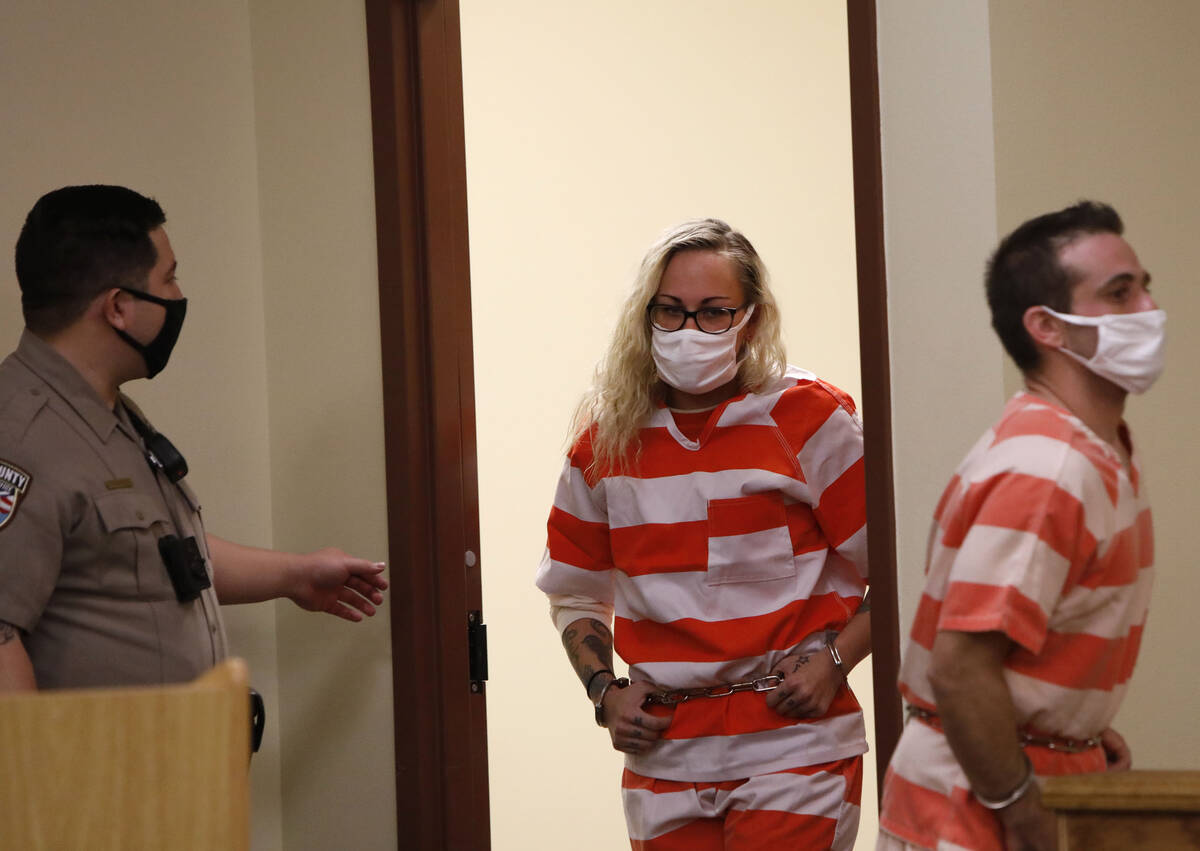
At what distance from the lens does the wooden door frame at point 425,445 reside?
9.41ft

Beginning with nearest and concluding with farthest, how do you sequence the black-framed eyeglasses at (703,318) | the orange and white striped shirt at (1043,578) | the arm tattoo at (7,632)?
1. the orange and white striped shirt at (1043,578)
2. the arm tattoo at (7,632)
3. the black-framed eyeglasses at (703,318)

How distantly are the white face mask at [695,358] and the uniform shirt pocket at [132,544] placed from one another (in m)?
0.93

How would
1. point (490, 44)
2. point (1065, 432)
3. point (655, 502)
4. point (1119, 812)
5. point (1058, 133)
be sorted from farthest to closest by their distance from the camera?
1. point (490, 44)
2. point (655, 502)
3. point (1058, 133)
4. point (1065, 432)
5. point (1119, 812)

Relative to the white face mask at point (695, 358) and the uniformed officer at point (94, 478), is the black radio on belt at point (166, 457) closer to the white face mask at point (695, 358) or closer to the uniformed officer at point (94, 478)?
the uniformed officer at point (94, 478)

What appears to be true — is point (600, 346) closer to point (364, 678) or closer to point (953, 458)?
point (364, 678)

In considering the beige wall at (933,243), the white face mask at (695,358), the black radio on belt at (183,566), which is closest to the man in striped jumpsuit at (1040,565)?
the beige wall at (933,243)

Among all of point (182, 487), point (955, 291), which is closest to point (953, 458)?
point (955, 291)

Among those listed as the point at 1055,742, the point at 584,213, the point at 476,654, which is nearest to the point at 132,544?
the point at 476,654

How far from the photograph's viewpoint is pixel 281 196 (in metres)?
3.11

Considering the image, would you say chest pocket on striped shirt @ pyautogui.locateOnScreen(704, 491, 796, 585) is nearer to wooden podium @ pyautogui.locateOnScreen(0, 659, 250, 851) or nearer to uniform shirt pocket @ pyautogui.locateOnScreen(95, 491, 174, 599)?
uniform shirt pocket @ pyautogui.locateOnScreen(95, 491, 174, 599)

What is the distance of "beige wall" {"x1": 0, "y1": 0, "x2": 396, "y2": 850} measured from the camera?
294 centimetres

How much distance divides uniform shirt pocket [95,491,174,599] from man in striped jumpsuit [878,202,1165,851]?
51.8 inches

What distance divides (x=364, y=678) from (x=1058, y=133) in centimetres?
186

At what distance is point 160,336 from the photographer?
2350mm
